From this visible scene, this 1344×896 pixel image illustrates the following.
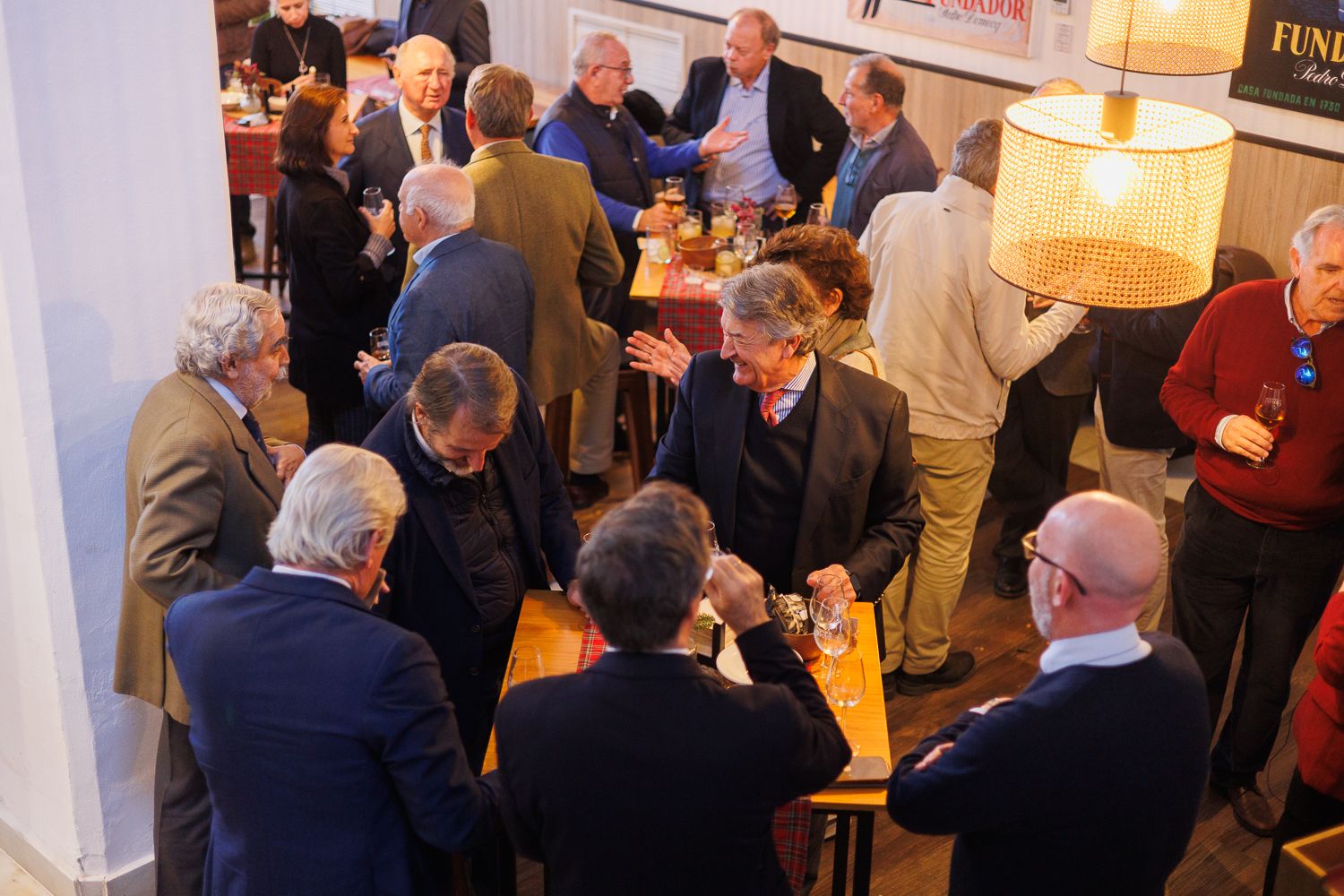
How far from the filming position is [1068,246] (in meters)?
2.51

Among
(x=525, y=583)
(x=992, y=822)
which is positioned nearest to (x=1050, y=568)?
(x=992, y=822)

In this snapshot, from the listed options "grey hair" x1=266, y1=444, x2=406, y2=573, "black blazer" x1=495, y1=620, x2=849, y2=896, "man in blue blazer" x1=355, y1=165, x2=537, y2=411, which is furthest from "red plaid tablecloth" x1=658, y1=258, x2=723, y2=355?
"black blazer" x1=495, y1=620, x2=849, y2=896

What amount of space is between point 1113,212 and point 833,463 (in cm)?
97

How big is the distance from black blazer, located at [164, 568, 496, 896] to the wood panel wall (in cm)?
479

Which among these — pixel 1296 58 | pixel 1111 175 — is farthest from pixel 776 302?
pixel 1296 58

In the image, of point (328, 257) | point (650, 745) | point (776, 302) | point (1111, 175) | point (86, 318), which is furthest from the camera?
point (328, 257)

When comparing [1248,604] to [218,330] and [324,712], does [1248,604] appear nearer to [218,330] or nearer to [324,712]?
[324,712]

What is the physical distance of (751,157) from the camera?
20.6 feet

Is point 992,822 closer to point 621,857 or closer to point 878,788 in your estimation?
point 878,788

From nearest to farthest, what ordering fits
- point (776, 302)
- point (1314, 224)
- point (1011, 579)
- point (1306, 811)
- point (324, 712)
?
point (324, 712) → point (776, 302) → point (1306, 811) → point (1314, 224) → point (1011, 579)

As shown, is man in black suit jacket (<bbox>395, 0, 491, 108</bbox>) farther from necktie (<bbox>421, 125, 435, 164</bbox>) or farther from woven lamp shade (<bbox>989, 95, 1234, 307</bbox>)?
woven lamp shade (<bbox>989, 95, 1234, 307</bbox>)

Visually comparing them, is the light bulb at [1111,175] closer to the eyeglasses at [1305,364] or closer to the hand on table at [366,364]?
the eyeglasses at [1305,364]

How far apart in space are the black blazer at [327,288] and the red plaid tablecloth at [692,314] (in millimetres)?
1077

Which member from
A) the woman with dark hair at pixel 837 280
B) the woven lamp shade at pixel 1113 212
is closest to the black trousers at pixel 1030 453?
the woman with dark hair at pixel 837 280
